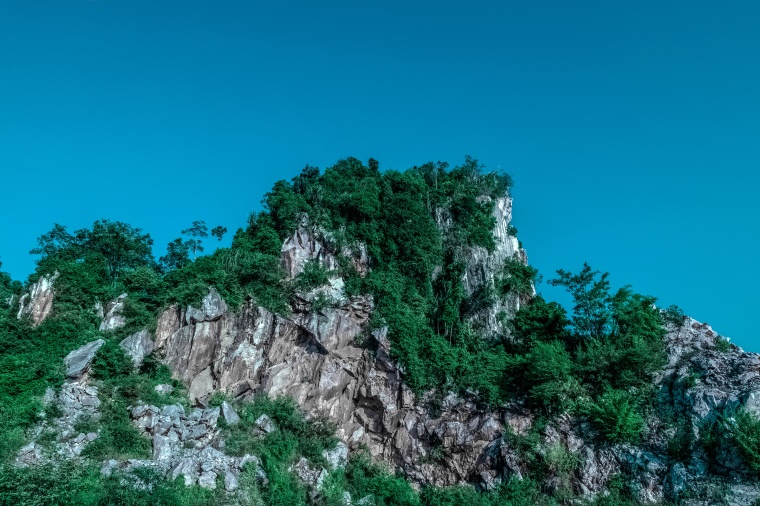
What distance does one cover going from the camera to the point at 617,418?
2333 cm

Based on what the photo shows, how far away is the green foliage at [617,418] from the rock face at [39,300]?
28.5 metres

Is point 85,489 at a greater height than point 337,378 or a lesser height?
lesser

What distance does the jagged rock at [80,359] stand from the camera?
2326cm

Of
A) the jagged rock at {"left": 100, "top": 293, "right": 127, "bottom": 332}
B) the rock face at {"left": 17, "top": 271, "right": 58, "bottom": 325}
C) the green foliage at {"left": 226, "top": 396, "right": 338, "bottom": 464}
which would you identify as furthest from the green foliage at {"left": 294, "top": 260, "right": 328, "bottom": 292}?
the rock face at {"left": 17, "top": 271, "right": 58, "bottom": 325}

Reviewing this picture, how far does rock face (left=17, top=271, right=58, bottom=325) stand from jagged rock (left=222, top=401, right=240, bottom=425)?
11.0 metres

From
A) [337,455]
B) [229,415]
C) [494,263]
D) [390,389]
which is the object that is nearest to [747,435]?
[390,389]

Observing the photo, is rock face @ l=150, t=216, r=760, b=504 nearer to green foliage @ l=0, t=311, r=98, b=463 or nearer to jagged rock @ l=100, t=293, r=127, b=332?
jagged rock @ l=100, t=293, r=127, b=332

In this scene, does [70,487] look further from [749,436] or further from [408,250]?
[749,436]

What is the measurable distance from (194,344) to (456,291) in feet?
54.2

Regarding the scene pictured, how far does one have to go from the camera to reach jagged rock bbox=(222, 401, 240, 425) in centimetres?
2412

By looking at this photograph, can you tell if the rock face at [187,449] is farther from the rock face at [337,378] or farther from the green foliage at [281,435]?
the rock face at [337,378]

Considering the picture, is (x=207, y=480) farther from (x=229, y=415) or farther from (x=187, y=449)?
(x=229, y=415)

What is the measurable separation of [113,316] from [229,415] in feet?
28.4

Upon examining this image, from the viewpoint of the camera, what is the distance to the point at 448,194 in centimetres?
3775
